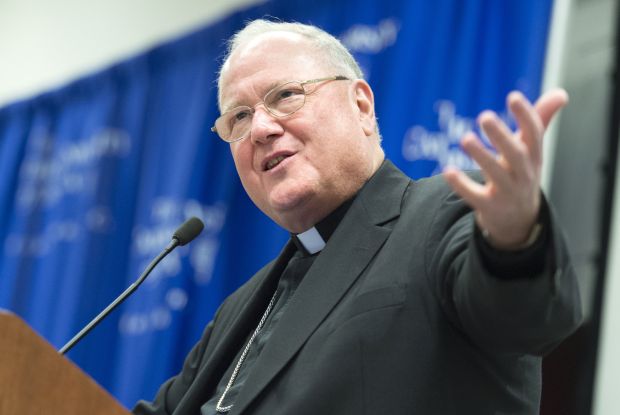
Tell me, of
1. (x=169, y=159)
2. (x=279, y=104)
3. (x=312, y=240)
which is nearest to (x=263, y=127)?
(x=279, y=104)

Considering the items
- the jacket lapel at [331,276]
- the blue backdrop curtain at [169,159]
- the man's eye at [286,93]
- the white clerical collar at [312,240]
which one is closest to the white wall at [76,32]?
the blue backdrop curtain at [169,159]

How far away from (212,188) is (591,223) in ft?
6.78

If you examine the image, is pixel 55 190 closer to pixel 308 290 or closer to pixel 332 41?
pixel 332 41

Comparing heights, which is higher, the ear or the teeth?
the teeth

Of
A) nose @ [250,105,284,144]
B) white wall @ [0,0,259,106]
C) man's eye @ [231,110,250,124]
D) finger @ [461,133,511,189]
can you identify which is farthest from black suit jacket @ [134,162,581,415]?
white wall @ [0,0,259,106]

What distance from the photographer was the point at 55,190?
19.0 feet

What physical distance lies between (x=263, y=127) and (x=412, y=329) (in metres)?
0.78

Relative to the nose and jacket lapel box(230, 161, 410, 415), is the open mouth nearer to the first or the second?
the nose

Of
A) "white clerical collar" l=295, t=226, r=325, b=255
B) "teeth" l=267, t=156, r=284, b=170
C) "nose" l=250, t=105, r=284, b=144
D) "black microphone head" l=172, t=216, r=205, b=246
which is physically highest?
"nose" l=250, t=105, r=284, b=144

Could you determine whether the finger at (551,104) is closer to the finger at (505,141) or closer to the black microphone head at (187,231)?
the finger at (505,141)

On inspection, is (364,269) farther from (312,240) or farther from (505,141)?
(505,141)

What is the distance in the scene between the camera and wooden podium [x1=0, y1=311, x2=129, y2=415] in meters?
1.40

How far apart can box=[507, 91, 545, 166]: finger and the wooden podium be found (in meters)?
0.73

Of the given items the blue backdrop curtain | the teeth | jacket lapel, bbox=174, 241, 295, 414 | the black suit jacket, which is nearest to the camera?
the black suit jacket
